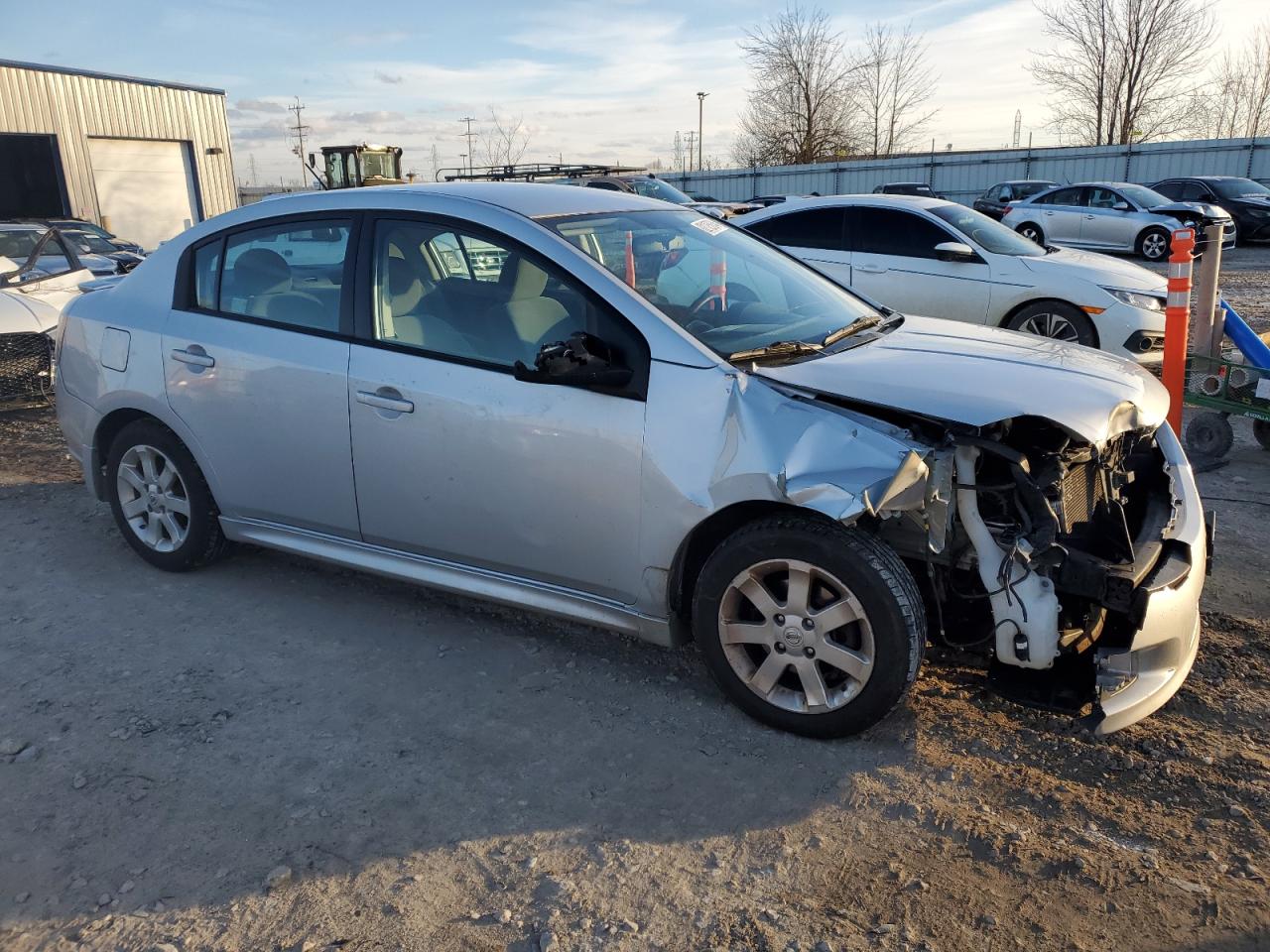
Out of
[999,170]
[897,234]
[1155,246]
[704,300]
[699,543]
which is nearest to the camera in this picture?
[699,543]

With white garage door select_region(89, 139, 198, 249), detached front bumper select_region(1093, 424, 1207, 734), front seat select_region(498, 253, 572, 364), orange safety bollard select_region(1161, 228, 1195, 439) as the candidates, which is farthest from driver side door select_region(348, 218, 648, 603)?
white garage door select_region(89, 139, 198, 249)

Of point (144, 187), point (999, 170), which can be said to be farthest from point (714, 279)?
point (999, 170)

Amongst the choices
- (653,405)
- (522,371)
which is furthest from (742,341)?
(522,371)

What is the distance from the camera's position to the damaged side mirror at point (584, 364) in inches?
130

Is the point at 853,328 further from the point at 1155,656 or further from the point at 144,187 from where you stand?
the point at 144,187

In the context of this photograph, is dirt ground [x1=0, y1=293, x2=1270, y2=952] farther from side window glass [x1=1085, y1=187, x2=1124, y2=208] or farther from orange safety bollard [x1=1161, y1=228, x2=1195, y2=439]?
side window glass [x1=1085, y1=187, x2=1124, y2=208]

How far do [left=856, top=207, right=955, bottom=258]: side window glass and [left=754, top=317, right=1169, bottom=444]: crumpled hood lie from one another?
16.6ft

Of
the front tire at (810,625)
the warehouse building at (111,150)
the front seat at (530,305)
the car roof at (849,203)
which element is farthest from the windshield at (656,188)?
the warehouse building at (111,150)

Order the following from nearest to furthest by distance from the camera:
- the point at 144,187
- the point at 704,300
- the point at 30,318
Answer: the point at 704,300, the point at 30,318, the point at 144,187

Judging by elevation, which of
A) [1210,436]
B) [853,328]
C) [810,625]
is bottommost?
[1210,436]

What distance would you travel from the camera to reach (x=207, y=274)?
4398mm

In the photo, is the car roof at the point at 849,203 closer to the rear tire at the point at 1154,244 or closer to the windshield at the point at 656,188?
the windshield at the point at 656,188

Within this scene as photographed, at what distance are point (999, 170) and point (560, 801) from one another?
121 feet

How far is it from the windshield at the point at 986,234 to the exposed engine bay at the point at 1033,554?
5.63 metres
